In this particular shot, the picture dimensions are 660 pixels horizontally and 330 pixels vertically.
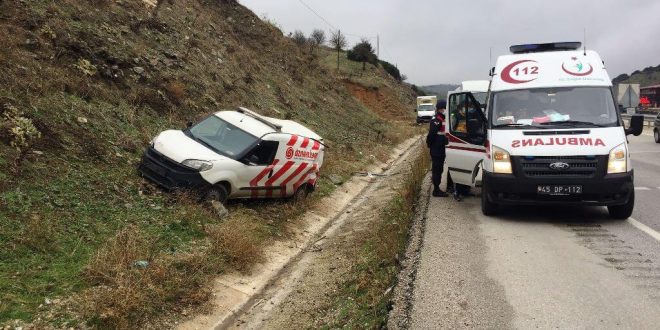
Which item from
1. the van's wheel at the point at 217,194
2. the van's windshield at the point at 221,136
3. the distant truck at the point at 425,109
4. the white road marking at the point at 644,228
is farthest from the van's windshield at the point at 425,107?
Answer: the white road marking at the point at 644,228

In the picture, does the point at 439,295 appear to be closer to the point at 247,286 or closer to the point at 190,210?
the point at 247,286

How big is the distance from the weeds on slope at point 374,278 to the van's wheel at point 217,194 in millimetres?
2707

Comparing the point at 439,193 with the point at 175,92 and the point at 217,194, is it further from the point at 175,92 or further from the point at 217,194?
the point at 175,92

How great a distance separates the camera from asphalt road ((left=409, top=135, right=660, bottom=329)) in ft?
15.9

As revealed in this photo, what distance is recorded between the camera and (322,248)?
9.20 metres

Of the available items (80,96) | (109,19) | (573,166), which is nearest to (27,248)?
(80,96)

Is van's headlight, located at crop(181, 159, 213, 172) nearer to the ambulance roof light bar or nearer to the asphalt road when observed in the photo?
the asphalt road

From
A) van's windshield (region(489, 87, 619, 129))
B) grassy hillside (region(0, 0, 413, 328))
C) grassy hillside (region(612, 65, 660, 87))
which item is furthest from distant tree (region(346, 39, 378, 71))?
grassy hillside (region(612, 65, 660, 87))

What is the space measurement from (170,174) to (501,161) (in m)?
5.52

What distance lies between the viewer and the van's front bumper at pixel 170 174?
905 centimetres

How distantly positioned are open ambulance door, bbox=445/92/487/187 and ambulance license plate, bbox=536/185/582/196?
4.28ft

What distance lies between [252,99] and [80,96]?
9192mm

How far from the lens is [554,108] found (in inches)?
350

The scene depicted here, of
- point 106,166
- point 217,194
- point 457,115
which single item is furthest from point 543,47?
point 106,166
